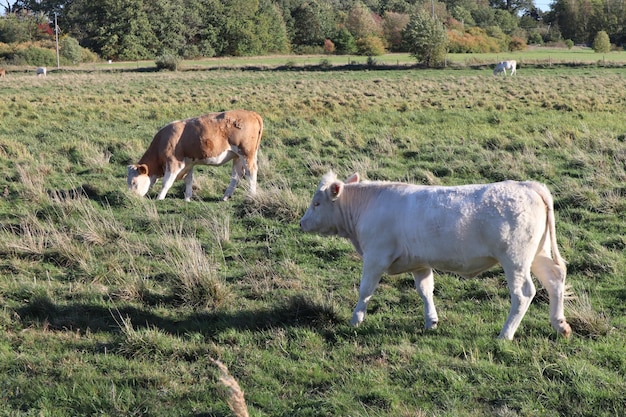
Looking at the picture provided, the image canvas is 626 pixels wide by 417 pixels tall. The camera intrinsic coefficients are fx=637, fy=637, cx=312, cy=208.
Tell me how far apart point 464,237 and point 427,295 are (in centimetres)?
84

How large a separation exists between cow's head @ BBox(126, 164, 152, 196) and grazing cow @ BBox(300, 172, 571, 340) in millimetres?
6083

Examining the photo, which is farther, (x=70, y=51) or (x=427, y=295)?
(x=70, y=51)

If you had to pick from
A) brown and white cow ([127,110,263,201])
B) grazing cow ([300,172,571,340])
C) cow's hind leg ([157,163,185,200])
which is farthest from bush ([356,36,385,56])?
grazing cow ([300,172,571,340])

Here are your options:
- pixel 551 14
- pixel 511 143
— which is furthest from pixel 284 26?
pixel 511 143

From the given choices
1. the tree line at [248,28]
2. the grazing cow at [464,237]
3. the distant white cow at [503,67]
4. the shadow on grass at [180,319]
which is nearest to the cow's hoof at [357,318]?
the grazing cow at [464,237]

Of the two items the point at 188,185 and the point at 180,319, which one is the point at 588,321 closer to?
the point at 180,319

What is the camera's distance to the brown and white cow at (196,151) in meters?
11.6

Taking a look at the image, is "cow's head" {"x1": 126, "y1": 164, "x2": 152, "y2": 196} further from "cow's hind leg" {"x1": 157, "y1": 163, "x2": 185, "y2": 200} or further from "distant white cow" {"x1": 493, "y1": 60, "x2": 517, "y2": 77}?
"distant white cow" {"x1": 493, "y1": 60, "x2": 517, "y2": 77}

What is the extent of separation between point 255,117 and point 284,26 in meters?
91.1

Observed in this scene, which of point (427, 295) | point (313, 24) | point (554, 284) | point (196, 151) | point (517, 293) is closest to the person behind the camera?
point (517, 293)

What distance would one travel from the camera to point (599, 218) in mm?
9430

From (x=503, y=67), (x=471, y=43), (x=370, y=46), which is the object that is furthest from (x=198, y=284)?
(x=471, y=43)

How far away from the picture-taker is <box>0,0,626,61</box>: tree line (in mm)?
84875

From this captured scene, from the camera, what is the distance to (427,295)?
611cm
